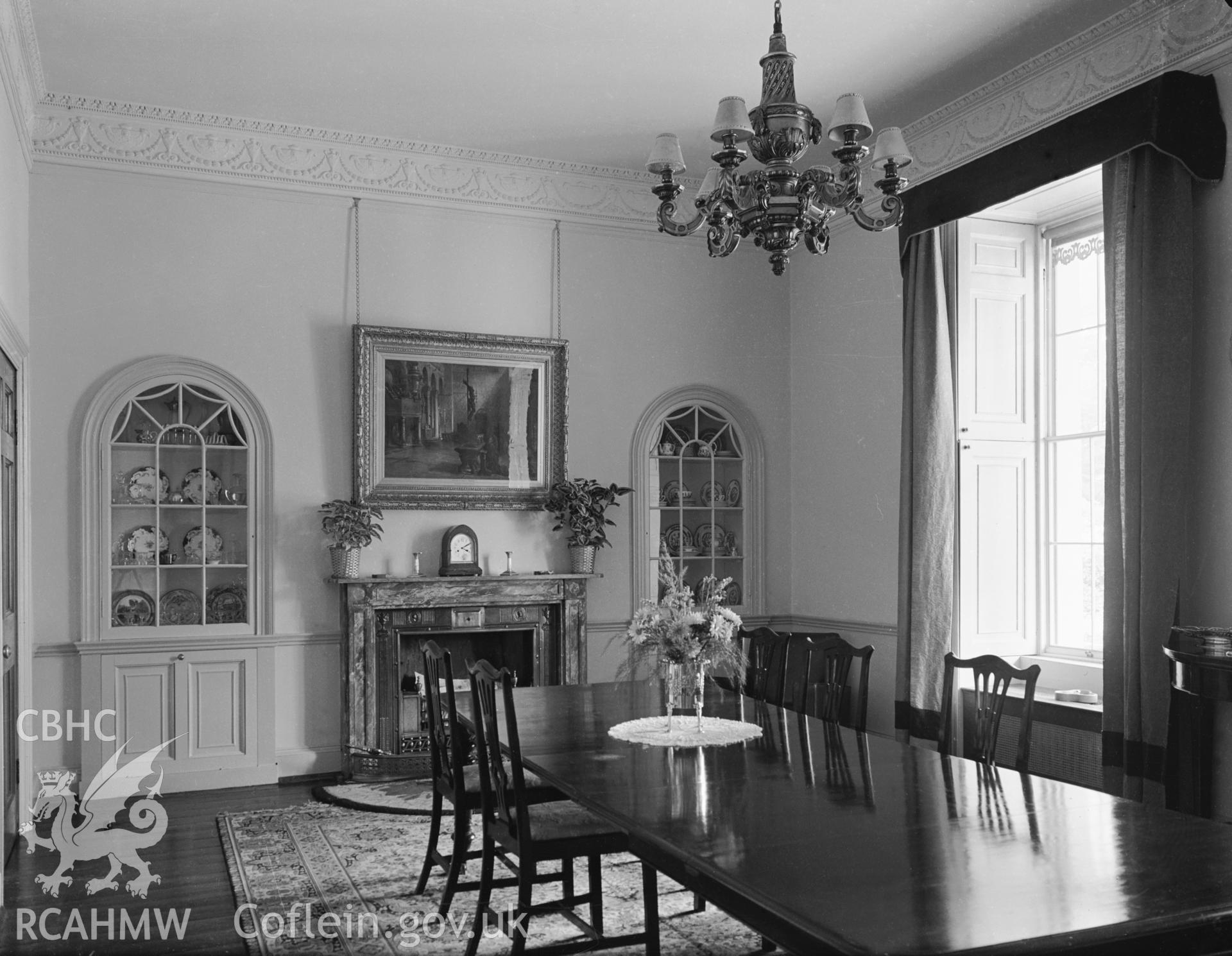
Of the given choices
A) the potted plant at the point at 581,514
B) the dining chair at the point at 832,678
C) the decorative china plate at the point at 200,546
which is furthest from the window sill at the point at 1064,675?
the decorative china plate at the point at 200,546

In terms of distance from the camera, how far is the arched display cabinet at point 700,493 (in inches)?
302

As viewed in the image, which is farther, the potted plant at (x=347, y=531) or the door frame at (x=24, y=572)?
the potted plant at (x=347, y=531)

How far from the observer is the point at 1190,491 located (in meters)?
4.96

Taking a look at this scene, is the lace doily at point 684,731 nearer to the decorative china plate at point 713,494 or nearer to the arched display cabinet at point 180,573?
the arched display cabinet at point 180,573

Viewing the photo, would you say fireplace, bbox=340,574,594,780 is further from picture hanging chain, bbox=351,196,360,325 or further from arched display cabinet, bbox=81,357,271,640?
picture hanging chain, bbox=351,196,360,325

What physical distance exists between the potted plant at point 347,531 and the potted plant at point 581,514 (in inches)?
47.5

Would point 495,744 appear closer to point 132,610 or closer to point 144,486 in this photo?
point 132,610

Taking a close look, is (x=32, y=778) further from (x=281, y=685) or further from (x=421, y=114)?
(x=421, y=114)

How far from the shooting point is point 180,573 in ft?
21.7

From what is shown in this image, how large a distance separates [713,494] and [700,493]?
0.32ft

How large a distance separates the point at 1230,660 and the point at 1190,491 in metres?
1.17

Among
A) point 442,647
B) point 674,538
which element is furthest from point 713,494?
point 442,647

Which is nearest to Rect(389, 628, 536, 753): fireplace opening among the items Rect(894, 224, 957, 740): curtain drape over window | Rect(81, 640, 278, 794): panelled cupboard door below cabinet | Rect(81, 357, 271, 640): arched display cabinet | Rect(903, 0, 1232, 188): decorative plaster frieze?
Rect(81, 640, 278, 794): panelled cupboard door below cabinet

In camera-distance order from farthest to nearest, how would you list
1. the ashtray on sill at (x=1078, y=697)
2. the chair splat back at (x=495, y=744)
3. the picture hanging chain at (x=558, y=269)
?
the picture hanging chain at (x=558, y=269) < the ashtray on sill at (x=1078, y=697) < the chair splat back at (x=495, y=744)
